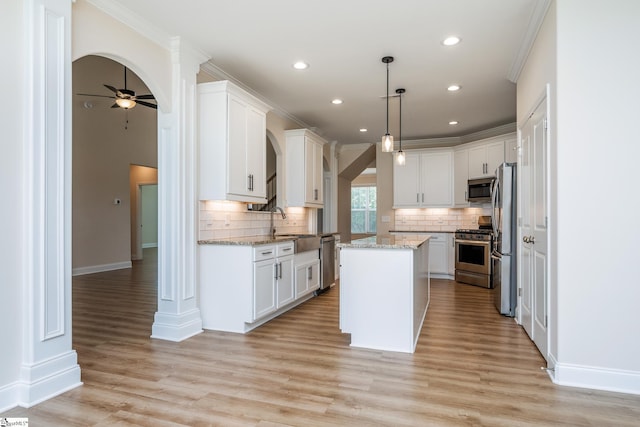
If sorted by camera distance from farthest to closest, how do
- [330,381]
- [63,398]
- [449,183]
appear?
[449,183], [330,381], [63,398]

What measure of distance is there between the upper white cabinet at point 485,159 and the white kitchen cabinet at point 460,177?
4.1 inches

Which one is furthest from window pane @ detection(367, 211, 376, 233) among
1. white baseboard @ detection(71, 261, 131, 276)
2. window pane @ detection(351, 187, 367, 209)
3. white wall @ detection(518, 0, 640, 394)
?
white wall @ detection(518, 0, 640, 394)

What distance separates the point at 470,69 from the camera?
4.19 meters

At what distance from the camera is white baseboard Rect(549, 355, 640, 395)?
240 cm

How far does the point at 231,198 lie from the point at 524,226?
296cm

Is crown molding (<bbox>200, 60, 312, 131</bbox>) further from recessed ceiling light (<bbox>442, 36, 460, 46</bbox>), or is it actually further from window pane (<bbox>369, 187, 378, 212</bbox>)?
window pane (<bbox>369, 187, 378, 212</bbox>)

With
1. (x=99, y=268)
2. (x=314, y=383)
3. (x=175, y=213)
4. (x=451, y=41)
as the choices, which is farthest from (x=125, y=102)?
(x=314, y=383)

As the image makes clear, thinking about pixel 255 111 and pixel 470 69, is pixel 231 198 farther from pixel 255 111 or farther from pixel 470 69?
pixel 470 69

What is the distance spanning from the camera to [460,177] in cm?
692

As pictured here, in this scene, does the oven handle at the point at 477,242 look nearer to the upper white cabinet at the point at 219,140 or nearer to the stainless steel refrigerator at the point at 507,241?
the stainless steel refrigerator at the point at 507,241

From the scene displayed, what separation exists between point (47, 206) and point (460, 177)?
6.27 meters

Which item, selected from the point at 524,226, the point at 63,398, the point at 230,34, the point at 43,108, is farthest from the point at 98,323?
the point at 524,226

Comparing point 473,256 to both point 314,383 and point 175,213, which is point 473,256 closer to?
point 314,383

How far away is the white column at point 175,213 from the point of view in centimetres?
354
